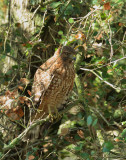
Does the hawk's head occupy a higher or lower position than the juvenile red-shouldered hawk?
higher

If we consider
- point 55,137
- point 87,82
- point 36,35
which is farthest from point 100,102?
point 36,35

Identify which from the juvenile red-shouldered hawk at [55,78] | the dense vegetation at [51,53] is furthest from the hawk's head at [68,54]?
the dense vegetation at [51,53]

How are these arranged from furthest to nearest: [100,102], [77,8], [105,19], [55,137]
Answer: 1. [100,102]
2. [55,137]
3. [77,8]
4. [105,19]

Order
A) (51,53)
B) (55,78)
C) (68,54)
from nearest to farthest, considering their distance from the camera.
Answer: (55,78)
(68,54)
(51,53)

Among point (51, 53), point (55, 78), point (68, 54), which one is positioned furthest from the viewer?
point (51, 53)

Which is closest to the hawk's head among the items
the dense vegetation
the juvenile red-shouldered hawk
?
the juvenile red-shouldered hawk

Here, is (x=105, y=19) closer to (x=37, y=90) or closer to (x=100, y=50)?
(x=100, y=50)

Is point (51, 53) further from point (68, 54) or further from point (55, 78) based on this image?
point (55, 78)

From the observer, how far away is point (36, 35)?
13.2 feet

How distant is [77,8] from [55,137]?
80.4 inches

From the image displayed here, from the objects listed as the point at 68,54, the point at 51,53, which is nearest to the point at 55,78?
the point at 68,54

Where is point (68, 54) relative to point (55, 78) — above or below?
above

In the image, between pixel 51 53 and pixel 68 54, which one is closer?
pixel 68 54

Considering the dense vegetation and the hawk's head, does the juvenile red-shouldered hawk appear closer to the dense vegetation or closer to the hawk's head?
the hawk's head
